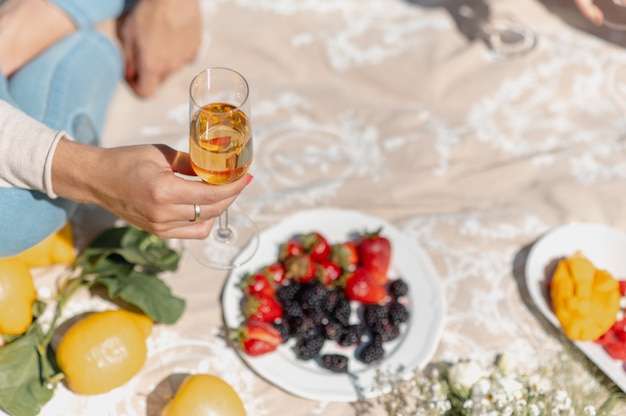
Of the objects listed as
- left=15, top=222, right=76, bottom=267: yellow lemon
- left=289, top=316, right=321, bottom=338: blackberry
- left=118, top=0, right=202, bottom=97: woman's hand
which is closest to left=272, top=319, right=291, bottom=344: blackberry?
left=289, top=316, right=321, bottom=338: blackberry

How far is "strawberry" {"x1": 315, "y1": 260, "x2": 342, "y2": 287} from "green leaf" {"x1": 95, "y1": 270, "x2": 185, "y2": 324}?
0.27 meters

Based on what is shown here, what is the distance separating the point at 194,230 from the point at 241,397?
1.11 feet

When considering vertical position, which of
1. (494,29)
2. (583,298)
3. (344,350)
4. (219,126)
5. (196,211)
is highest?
(219,126)

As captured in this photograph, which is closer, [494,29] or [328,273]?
[328,273]

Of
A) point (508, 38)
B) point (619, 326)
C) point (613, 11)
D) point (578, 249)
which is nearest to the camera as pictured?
point (619, 326)

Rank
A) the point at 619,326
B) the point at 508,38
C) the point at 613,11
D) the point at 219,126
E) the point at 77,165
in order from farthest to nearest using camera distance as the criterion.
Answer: the point at 508,38
the point at 613,11
the point at 619,326
the point at 77,165
the point at 219,126

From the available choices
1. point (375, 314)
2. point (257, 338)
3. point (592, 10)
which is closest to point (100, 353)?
point (257, 338)

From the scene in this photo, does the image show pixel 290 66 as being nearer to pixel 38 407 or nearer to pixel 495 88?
pixel 495 88

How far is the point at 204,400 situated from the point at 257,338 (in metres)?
0.17

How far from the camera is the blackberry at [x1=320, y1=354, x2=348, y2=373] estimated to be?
125cm

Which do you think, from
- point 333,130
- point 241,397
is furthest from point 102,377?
point 333,130

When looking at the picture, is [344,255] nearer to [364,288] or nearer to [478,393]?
[364,288]

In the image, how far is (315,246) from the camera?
1374 millimetres

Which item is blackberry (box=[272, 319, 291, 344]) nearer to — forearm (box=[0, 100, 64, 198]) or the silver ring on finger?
the silver ring on finger
